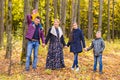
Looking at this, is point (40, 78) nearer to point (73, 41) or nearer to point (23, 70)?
point (23, 70)

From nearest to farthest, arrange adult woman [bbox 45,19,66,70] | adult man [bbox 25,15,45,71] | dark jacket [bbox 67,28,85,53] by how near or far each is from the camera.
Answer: adult man [bbox 25,15,45,71] → adult woman [bbox 45,19,66,70] → dark jacket [bbox 67,28,85,53]

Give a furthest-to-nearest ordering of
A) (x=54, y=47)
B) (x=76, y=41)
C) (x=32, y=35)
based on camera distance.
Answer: (x=76, y=41) → (x=54, y=47) → (x=32, y=35)

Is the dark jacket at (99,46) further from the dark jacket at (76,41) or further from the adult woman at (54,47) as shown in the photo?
the adult woman at (54,47)

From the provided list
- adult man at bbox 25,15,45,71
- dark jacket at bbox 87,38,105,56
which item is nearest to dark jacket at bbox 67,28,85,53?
dark jacket at bbox 87,38,105,56

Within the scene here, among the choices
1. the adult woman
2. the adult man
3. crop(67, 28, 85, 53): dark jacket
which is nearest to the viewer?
the adult man

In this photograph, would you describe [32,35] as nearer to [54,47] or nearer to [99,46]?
[54,47]

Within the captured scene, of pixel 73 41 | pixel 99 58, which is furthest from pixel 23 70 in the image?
pixel 99 58

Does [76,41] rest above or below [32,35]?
below

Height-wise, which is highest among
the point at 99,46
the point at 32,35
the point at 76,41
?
the point at 32,35

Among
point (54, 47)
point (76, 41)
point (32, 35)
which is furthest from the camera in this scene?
point (76, 41)

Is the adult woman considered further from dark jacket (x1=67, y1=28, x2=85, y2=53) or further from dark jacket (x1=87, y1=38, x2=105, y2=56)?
dark jacket (x1=87, y1=38, x2=105, y2=56)

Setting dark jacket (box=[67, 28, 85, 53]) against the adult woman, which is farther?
dark jacket (box=[67, 28, 85, 53])

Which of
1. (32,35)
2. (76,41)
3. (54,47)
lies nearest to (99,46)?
(76,41)

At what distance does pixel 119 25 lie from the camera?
49.4m
